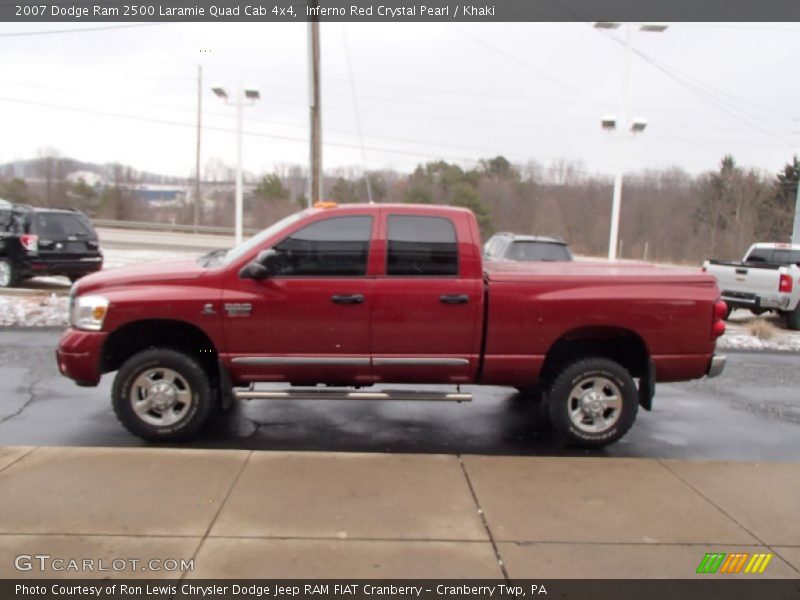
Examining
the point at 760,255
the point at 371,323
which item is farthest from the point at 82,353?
the point at 760,255

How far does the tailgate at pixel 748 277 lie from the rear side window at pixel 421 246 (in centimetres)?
872

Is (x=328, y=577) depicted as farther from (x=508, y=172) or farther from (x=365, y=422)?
(x=508, y=172)

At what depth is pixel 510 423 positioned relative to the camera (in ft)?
18.9

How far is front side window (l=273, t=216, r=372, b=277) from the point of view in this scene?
491cm

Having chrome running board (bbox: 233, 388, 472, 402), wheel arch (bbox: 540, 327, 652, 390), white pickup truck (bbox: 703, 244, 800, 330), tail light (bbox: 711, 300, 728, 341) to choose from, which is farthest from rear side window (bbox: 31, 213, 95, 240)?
white pickup truck (bbox: 703, 244, 800, 330)

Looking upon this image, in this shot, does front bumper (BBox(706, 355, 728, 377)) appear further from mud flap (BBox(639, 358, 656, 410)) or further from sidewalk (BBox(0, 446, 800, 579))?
sidewalk (BBox(0, 446, 800, 579))

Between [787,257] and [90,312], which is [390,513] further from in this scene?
[787,257]

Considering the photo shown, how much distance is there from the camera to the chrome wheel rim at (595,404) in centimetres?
498

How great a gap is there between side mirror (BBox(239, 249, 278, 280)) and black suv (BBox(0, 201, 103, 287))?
32.3 ft

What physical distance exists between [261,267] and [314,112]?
1054 centimetres

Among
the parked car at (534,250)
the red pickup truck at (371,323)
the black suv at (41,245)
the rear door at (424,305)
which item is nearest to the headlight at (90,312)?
the red pickup truck at (371,323)

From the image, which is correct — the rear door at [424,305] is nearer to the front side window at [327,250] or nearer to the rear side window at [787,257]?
the front side window at [327,250]

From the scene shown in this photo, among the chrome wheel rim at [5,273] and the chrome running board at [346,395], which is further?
the chrome wheel rim at [5,273]
